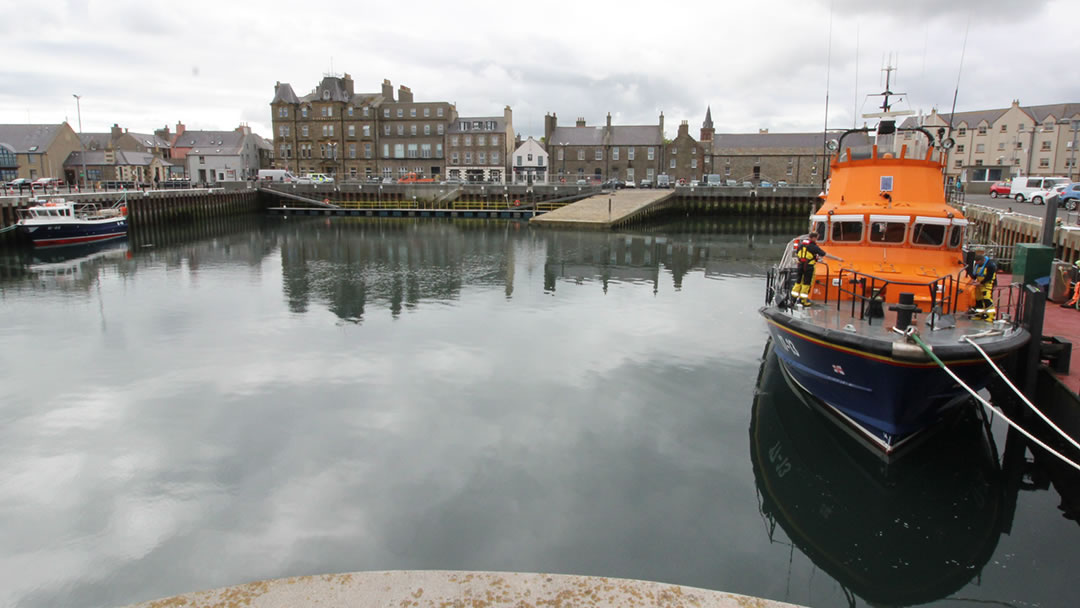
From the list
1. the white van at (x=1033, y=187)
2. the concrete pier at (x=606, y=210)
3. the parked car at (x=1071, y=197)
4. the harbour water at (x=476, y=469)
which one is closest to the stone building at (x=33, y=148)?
the concrete pier at (x=606, y=210)

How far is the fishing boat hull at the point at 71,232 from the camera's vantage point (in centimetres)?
3903

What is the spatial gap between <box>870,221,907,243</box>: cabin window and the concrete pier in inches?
1495

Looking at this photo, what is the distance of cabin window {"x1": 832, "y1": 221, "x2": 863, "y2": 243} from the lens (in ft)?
44.9

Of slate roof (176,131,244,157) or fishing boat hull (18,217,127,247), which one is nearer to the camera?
fishing boat hull (18,217,127,247)

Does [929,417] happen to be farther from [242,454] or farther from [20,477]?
[20,477]

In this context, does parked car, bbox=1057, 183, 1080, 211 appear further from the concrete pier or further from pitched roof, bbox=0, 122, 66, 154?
pitched roof, bbox=0, 122, 66, 154

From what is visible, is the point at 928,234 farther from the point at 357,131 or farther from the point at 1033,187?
the point at 357,131

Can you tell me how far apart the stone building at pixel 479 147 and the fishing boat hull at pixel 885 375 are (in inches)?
3045

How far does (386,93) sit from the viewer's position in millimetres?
89438

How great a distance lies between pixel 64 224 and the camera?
131 ft

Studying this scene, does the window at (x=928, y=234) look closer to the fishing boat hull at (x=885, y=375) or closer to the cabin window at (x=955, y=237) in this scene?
the cabin window at (x=955, y=237)

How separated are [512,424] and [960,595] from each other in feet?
23.0

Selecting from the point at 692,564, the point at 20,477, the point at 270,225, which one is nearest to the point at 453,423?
the point at 692,564

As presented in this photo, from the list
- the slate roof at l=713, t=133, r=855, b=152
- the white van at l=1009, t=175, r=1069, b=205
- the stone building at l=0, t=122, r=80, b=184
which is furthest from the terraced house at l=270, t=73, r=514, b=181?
the white van at l=1009, t=175, r=1069, b=205
